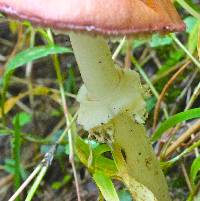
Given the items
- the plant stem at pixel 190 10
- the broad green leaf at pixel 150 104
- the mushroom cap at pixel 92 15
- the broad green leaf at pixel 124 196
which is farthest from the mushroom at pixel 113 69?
the broad green leaf at pixel 150 104

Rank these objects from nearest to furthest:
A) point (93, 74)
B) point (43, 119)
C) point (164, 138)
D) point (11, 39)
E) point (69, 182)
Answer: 1. point (93, 74)
2. point (164, 138)
3. point (69, 182)
4. point (43, 119)
5. point (11, 39)

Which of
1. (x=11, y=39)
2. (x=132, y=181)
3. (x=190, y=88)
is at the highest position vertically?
(x=11, y=39)

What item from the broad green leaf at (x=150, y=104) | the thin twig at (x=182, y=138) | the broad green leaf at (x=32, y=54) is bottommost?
the thin twig at (x=182, y=138)

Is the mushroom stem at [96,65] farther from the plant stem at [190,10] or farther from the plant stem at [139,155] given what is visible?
the plant stem at [190,10]

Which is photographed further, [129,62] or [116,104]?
[129,62]

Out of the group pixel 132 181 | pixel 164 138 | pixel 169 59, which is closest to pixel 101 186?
pixel 132 181

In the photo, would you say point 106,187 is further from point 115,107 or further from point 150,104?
point 150,104

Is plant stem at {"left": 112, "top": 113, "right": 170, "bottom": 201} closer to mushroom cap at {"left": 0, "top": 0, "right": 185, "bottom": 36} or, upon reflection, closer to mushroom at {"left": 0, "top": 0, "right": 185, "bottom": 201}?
mushroom at {"left": 0, "top": 0, "right": 185, "bottom": 201}

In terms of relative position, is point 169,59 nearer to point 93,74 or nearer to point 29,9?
point 93,74
